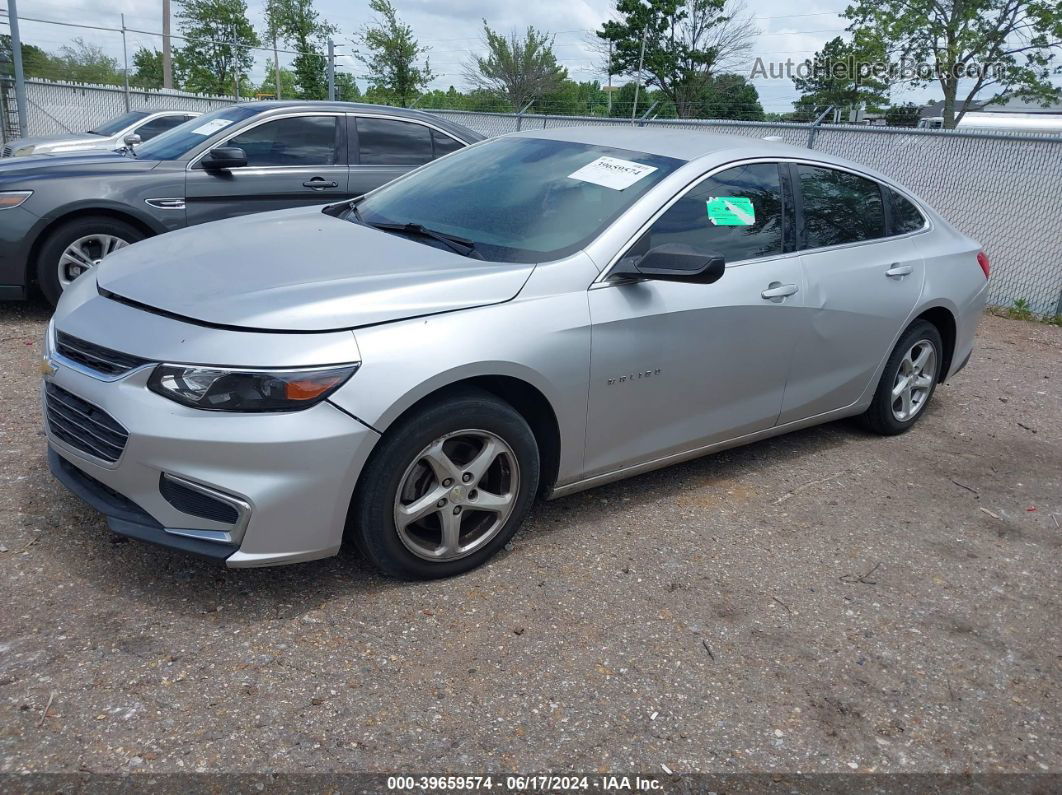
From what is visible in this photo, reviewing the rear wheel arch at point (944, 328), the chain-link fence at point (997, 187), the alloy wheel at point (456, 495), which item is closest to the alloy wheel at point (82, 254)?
the alloy wheel at point (456, 495)

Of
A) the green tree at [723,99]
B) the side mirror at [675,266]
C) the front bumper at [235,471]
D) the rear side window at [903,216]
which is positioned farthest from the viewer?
the green tree at [723,99]

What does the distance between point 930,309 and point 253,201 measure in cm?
464

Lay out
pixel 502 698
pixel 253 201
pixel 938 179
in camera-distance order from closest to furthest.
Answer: pixel 502 698 → pixel 253 201 → pixel 938 179

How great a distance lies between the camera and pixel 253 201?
657 cm

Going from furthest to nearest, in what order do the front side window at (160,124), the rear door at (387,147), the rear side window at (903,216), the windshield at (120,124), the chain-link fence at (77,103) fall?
1. the chain-link fence at (77,103)
2. the windshield at (120,124)
3. the front side window at (160,124)
4. the rear door at (387,147)
5. the rear side window at (903,216)

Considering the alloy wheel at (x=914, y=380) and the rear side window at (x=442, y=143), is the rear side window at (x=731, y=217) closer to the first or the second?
the alloy wheel at (x=914, y=380)

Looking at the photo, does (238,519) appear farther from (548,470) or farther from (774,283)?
(774,283)

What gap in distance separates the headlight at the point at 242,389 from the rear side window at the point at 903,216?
3523mm

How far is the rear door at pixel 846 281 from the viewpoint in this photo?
4.33m

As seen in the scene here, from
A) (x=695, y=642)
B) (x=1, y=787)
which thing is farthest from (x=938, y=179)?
(x=1, y=787)

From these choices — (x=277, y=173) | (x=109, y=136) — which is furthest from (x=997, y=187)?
(x=109, y=136)

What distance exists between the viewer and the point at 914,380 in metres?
5.19

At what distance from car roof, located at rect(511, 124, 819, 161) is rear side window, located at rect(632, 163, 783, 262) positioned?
0.12 metres

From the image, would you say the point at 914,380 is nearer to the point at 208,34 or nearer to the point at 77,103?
the point at 77,103
